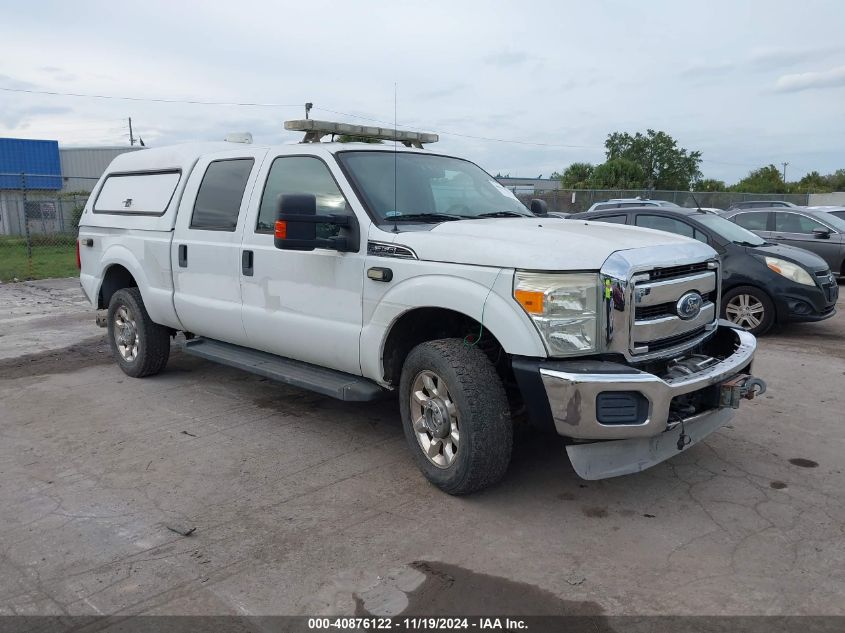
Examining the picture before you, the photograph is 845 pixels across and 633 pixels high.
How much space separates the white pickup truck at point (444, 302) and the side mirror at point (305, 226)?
0.01 meters

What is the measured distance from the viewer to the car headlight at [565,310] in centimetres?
362

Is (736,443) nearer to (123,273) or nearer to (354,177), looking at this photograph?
(354,177)

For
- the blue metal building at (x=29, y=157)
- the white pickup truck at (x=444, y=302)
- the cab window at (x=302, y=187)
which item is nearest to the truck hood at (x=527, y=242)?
the white pickup truck at (x=444, y=302)

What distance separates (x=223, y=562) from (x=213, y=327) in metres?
2.65

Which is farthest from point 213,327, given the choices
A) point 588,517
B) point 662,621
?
point 662,621

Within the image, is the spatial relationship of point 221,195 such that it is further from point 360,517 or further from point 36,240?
point 36,240

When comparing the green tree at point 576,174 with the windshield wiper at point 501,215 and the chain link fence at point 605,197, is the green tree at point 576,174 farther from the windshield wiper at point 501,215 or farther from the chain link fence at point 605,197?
the windshield wiper at point 501,215

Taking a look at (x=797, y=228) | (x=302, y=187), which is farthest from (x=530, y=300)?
(x=797, y=228)

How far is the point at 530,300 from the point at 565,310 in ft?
0.59

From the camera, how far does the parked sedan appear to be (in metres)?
8.27

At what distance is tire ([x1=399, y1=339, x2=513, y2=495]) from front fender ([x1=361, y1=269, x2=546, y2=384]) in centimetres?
24

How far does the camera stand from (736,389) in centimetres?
397

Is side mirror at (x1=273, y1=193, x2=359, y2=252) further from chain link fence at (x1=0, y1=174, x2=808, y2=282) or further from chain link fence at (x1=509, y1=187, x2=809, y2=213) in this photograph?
chain link fence at (x1=509, y1=187, x2=809, y2=213)

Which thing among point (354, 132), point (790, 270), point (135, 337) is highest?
point (354, 132)
